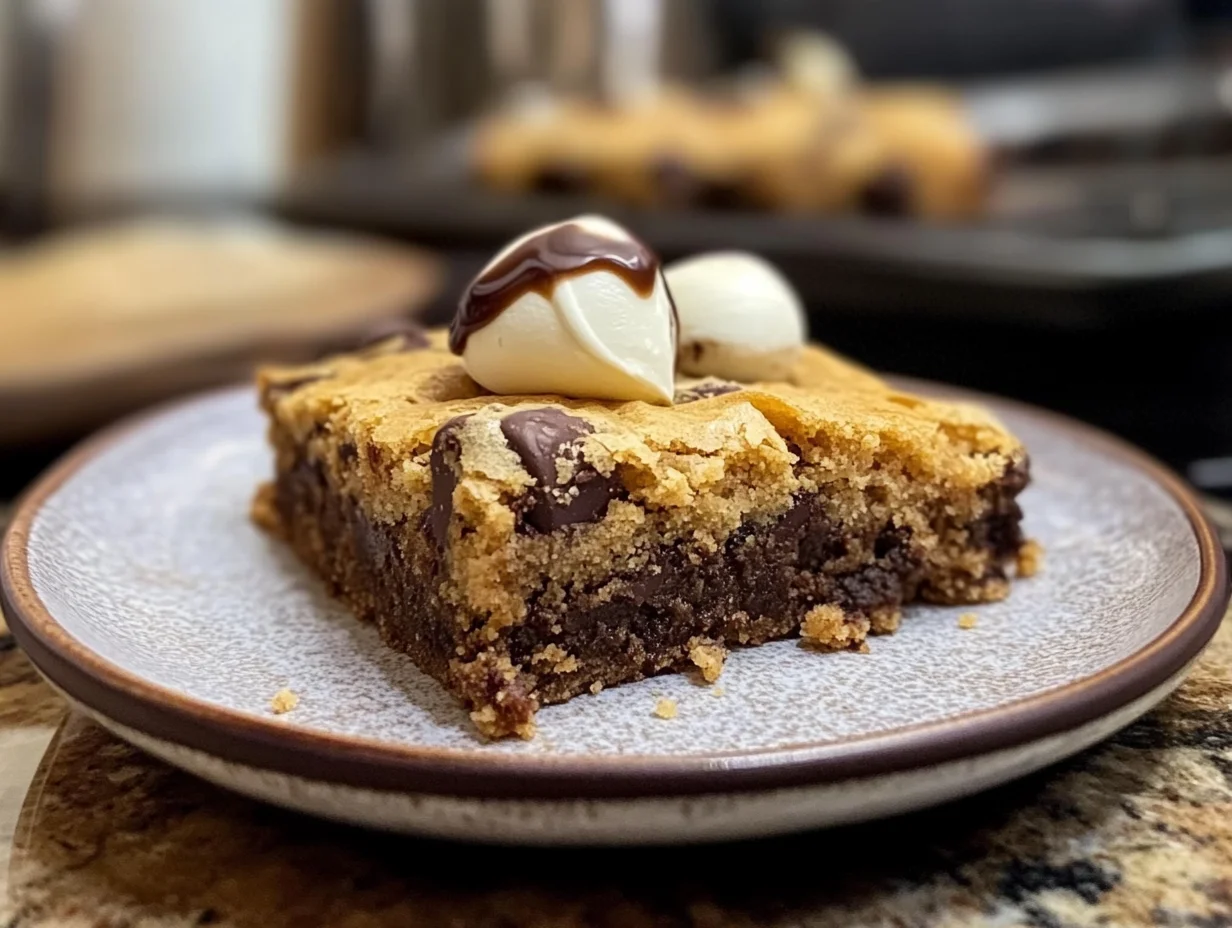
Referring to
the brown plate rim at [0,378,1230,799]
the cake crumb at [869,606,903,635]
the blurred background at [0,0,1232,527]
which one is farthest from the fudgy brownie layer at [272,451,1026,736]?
the blurred background at [0,0,1232,527]

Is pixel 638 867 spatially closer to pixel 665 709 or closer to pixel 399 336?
pixel 665 709

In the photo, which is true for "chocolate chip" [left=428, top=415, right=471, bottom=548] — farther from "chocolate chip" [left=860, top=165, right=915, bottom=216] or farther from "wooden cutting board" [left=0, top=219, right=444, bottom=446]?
"chocolate chip" [left=860, top=165, right=915, bottom=216]

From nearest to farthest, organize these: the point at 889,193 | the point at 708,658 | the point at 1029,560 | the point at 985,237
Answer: the point at 708,658 → the point at 1029,560 → the point at 985,237 → the point at 889,193

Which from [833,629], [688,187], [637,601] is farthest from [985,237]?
[637,601]

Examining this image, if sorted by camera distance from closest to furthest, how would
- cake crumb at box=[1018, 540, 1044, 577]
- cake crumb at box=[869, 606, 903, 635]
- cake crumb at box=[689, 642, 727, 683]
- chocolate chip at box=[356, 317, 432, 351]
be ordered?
cake crumb at box=[689, 642, 727, 683] < cake crumb at box=[869, 606, 903, 635] < cake crumb at box=[1018, 540, 1044, 577] < chocolate chip at box=[356, 317, 432, 351]

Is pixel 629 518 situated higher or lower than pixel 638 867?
higher

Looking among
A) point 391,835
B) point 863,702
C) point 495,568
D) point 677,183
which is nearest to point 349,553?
point 495,568

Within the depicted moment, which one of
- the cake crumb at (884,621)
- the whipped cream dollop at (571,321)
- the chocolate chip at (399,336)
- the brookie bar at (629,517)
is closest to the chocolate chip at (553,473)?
the brookie bar at (629,517)

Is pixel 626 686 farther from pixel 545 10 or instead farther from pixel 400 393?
pixel 545 10
